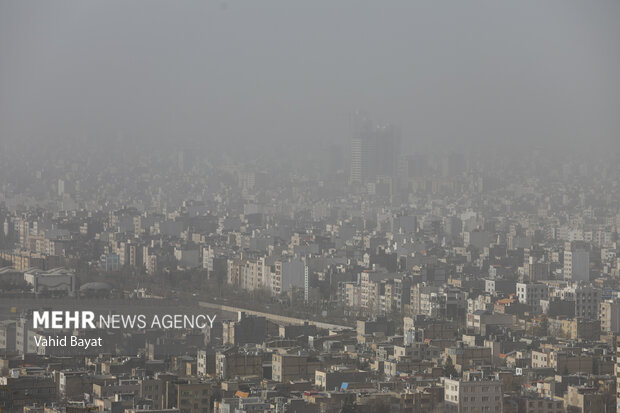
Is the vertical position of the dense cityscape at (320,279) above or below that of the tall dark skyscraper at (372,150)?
below

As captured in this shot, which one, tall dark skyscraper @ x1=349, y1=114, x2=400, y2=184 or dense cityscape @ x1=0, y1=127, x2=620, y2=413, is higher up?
tall dark skyscraper @ x1=349, y1=114, x2=400, y2=184

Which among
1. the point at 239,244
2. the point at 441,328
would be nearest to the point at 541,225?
the point at 239,244

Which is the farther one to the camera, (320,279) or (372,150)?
(372,150)

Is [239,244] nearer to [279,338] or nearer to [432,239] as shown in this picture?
[432,239]

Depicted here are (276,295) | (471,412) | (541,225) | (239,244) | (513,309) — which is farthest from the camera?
(541,225)

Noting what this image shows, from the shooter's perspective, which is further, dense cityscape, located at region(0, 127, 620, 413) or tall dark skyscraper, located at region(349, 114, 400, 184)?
tall dark skyscraper, located at region(349, 114, 400, 184)

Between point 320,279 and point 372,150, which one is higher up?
point 372,150

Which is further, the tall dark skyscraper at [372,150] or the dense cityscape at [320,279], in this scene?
the tall dark skyscraper at [372,150]

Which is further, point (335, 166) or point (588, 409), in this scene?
point (335, 166)
